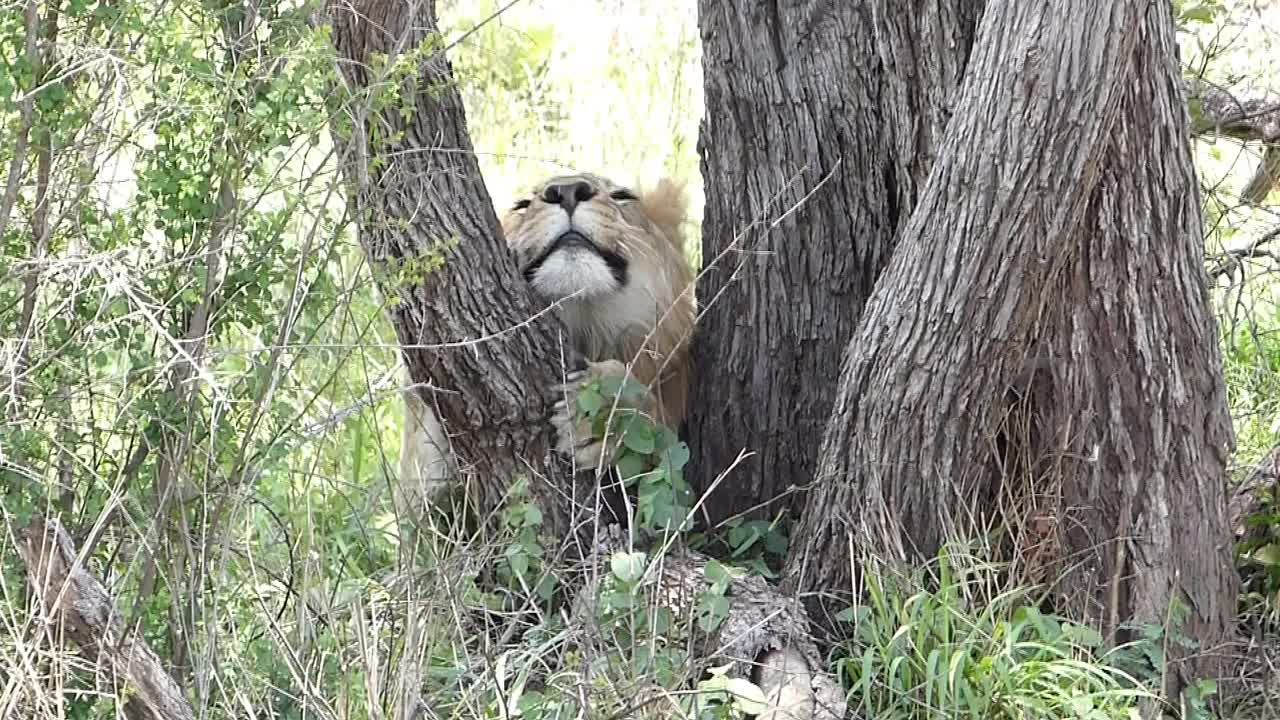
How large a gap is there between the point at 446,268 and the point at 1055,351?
4.37 feet

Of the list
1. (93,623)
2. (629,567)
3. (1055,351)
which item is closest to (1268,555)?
(1055,351)

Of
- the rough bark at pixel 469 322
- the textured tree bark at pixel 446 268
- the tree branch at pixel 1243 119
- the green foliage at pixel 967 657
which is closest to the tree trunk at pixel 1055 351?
the green foliage at pixel 967 657

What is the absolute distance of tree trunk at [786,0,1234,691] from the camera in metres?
3.50

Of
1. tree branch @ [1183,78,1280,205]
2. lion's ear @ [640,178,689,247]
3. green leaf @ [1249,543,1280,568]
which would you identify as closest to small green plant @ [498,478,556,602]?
lion's ear @ [640,178,689,247]

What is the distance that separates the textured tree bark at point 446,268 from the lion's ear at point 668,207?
74cm

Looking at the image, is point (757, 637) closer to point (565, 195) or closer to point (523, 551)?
point (523, 551)

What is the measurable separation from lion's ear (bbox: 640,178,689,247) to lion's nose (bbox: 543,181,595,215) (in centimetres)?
34

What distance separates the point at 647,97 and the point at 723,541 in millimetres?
3275

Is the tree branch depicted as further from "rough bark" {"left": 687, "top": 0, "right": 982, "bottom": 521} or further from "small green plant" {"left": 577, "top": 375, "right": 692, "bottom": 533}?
"small green plant" {"left": 577, "top": 375, "right": 692, "bottom": 533}

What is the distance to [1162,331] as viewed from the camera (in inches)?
151

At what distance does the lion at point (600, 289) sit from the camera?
426 cm

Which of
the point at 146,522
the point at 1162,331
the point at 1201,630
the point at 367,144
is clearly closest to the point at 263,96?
the point at 367,144

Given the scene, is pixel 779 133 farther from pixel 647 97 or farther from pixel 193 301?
pixel 647 97

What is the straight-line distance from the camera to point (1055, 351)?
383 cm
